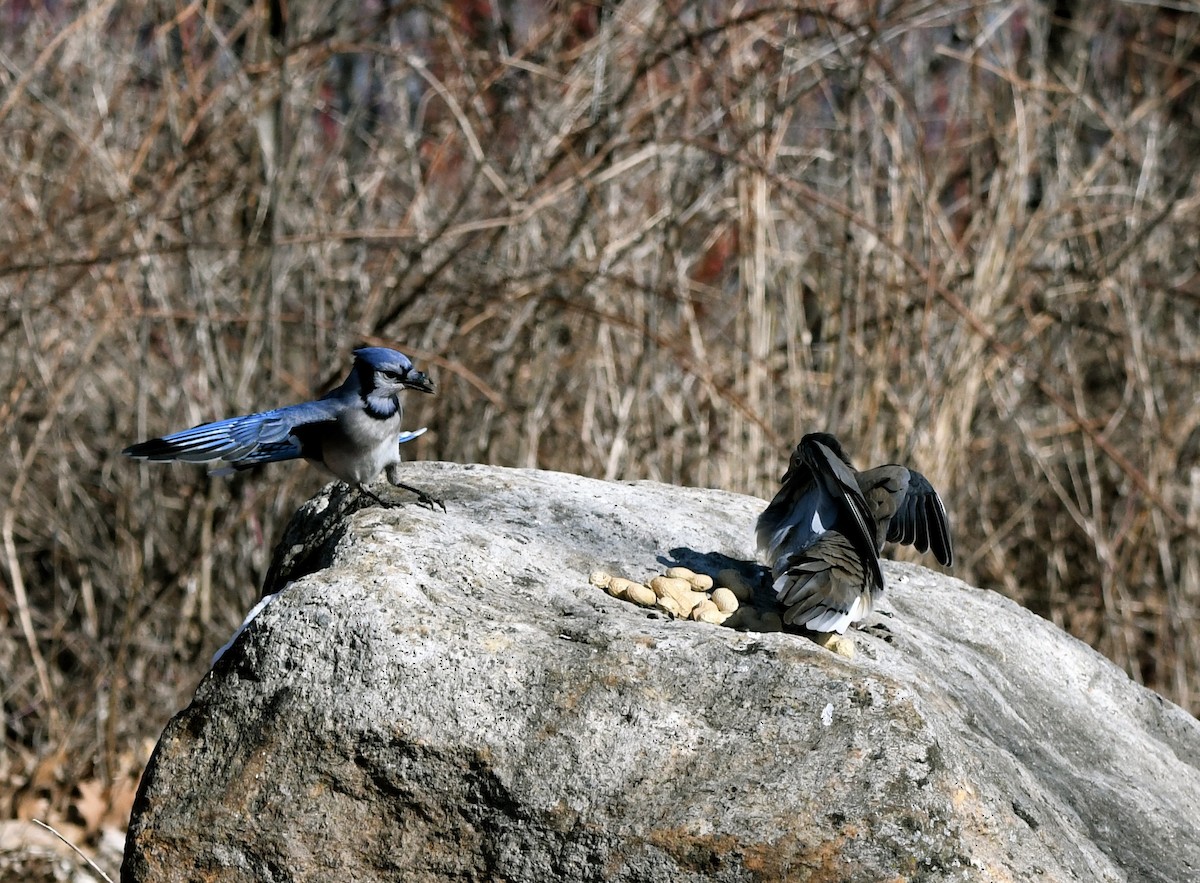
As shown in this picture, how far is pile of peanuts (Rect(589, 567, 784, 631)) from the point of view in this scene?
2.90 metres

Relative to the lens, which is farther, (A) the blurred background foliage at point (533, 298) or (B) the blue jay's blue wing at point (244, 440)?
(A) the blurred background foliage at point (533, 298)

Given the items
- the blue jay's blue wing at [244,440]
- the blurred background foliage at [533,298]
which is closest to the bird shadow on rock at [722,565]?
the blue jay's blue wing at [244,440]

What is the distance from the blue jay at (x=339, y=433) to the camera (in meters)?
3.31

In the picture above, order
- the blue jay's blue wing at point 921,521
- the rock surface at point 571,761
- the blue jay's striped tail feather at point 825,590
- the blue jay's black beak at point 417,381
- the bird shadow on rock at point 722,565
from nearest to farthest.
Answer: the rock surface at point 571,761 → the blue jay's striped tail feather at point 825,590 → the bird shadow on rock at point 722,565 → the blue jay's blue wing at point 921,521 → the blue jay's black beak at point 417,381

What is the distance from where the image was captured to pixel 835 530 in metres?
3.27

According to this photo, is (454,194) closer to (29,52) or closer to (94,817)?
(29,52)

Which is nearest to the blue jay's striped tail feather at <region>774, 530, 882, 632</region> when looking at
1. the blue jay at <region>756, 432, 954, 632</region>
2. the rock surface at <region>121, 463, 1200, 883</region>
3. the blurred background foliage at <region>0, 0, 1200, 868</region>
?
the blue jay at <region>756, 432, 954, 632</region>

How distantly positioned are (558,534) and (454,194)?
493cm

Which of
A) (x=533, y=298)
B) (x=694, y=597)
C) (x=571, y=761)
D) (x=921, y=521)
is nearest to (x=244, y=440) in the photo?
(x=694, y=597)

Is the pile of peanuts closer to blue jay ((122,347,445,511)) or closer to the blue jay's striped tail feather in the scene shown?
the blue jay's striped tail feather

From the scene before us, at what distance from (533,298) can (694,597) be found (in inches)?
102

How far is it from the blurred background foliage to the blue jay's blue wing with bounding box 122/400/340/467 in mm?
1643

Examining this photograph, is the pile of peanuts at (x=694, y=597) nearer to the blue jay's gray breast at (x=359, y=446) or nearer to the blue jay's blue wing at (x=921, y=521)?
the blue jay's blue wing at (x=921, y=521)

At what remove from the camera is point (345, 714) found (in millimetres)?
2475
